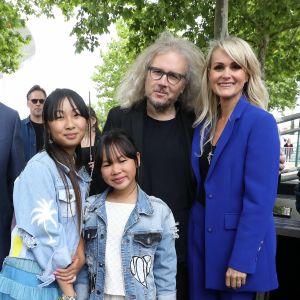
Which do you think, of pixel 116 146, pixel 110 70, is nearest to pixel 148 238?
pixel 116 146

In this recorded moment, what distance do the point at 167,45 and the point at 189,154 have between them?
2.55 feet

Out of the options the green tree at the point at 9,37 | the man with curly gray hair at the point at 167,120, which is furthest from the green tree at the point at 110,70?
the man with curly gray hair at the point at 167,120

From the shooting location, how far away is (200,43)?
852 cm

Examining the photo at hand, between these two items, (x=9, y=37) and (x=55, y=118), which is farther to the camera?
(x=9, y=37)

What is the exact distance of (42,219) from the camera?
186 cm

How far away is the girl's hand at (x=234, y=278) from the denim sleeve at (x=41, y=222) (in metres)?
0.83

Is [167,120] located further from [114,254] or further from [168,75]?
[114,254]

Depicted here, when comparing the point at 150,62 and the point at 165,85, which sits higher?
the point at 150,62

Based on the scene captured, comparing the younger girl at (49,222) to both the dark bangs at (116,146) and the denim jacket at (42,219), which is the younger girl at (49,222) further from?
the dark bangs at (116,146)

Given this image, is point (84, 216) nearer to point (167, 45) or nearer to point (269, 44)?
point (167, 45)

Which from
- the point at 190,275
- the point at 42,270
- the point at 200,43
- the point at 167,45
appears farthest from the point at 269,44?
the point at 42,270

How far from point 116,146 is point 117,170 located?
0.14 m

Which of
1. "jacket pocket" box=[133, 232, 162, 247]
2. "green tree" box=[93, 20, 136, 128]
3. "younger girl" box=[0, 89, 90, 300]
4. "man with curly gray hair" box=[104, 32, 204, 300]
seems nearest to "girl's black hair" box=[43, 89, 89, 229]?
"younger girl" box=[0, 89, 90, 300]

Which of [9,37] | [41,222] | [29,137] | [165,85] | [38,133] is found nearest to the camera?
[41,222]
